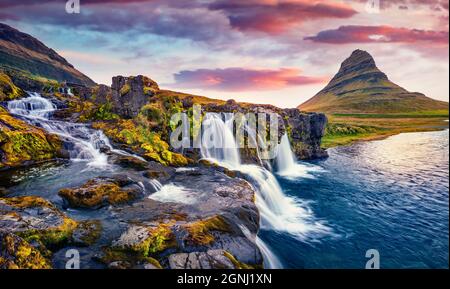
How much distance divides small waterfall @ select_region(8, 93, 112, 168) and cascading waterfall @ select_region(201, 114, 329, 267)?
12377 millimetres

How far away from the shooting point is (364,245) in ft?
58.5

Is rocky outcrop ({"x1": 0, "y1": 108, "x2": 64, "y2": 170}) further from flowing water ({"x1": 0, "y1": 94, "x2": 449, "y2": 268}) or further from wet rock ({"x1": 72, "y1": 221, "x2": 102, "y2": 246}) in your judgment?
wet rock ({"x1": 72, "y1": 221, "x2": 102, "y2": 246})

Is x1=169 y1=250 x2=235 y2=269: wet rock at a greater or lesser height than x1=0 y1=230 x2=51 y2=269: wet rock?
lesser

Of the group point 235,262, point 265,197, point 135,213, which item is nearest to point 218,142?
point 265,197

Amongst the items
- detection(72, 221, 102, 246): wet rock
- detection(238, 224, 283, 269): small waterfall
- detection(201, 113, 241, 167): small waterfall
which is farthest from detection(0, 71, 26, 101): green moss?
detection(238, 224, 283, 269): small waterfall

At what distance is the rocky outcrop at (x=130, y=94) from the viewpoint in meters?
37.4

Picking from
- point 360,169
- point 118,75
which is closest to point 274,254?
point 360,169

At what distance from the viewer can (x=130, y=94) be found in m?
38.2

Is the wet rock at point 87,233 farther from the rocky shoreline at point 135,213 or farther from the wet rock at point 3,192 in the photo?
the wet rock at point 3,192

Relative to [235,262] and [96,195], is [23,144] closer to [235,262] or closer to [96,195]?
[96,195]

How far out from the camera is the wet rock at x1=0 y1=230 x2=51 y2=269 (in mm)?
8055

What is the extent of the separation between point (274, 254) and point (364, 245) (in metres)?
7.71

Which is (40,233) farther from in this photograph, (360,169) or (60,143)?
(360,169)
